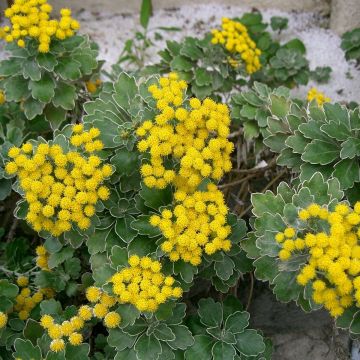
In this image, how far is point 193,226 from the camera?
2.04m

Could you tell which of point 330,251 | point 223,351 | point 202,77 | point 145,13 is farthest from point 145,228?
point 145,13

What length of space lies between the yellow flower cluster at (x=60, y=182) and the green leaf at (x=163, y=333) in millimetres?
488

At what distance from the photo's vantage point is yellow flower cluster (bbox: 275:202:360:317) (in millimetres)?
1756

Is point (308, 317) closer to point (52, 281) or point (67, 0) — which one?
point (52, 281)

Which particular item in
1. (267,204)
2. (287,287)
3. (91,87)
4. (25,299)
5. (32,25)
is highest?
(32,25)

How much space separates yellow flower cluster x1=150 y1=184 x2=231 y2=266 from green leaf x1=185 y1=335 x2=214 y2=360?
1.42 feet

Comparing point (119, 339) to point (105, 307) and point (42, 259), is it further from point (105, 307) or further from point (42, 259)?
point (42, 259)

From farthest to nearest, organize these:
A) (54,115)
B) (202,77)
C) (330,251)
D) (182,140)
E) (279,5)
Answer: (279,5), (202,77), (54,115), (182,140), (330,251)

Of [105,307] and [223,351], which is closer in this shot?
[105,307]

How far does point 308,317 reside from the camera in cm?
283

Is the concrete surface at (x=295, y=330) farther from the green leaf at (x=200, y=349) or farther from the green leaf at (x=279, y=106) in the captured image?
the green leaf at (x=279, y=106)

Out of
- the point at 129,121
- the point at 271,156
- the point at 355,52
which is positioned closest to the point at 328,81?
the point at 355,52

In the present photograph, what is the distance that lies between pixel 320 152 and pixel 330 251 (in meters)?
0.65

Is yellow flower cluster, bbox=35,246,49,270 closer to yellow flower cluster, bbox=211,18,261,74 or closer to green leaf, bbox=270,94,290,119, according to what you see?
green leaf, bbox=270,94,290,119
